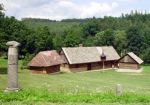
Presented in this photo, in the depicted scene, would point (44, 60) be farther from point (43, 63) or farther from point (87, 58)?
point (87, 58)

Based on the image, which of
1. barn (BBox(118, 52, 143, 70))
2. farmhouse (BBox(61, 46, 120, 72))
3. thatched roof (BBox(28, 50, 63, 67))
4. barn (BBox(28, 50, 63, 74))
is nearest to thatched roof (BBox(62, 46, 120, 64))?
farmhouse (BBox(61, 46, 120, 72))

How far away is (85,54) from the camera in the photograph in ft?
228

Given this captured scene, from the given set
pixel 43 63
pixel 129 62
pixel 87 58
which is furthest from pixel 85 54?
pixel 43 63

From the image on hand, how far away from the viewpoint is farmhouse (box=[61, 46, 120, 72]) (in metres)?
65.6

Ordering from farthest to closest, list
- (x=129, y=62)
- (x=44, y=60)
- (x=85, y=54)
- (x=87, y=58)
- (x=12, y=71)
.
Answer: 1. (x=129, y=62)
2. (x=85, y=54)
3. (x=87, y=58)
4. (x=44, y=60)
5. (x=12, y=71)

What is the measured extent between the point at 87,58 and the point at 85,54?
0.98 meters

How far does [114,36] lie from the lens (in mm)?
98938

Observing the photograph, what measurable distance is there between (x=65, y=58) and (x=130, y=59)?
12.5 meters

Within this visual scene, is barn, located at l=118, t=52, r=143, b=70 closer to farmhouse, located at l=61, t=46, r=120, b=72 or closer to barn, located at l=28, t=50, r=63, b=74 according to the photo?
farmhouse, located at l=61, t=46, r=120, b=72

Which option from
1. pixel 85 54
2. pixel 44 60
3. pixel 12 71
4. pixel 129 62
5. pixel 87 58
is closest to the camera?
pixel 12 71

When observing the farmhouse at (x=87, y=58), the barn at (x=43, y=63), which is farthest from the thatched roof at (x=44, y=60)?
the farmhouse at (x=87, y=58)

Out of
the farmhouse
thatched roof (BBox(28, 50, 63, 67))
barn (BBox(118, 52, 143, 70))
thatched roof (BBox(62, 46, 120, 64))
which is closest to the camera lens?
thatched roof (BBox(28, 50, 63, 67))

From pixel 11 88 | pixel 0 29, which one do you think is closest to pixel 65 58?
pixel 0 29

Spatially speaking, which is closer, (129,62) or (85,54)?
(85,54)
